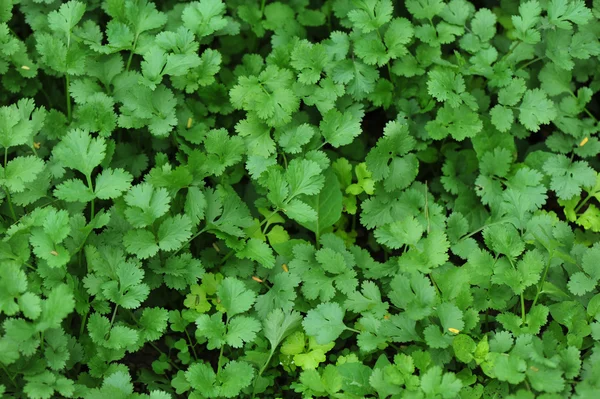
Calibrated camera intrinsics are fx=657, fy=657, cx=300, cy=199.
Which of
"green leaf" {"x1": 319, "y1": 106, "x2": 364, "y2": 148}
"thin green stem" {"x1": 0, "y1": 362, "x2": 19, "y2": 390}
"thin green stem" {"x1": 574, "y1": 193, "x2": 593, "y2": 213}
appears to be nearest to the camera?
"thin green stem" {"x1": 0, "y1": 362, "x2": 19, "y2": 390}

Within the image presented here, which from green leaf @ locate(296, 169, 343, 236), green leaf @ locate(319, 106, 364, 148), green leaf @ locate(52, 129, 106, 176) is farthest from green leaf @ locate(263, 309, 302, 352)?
green leaf @ locate(52, 129, 106, 176)

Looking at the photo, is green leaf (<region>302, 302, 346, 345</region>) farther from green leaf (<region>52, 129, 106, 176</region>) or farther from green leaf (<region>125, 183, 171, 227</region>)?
green leaf (<region>52, 129, 106, 176</region>)

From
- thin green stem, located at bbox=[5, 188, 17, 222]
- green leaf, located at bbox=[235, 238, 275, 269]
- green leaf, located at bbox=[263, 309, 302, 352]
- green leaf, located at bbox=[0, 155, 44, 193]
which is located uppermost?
green leaf, located at bbox=[0, 155, 44, 193]

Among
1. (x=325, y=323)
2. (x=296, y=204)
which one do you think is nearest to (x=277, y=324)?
(x=325, y=323)

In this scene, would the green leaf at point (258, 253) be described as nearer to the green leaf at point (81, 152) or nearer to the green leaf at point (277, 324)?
the green leaf at point (277, 324)

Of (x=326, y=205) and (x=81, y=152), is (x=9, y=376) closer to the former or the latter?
(x=81, y=152)

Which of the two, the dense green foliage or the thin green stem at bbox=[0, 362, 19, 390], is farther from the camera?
the dense green foliage

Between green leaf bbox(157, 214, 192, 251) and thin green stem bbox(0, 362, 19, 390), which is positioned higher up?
green leaf bbox(157, 214, 192, 251)

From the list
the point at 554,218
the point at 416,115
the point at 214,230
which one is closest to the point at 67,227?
the point at 214,230
